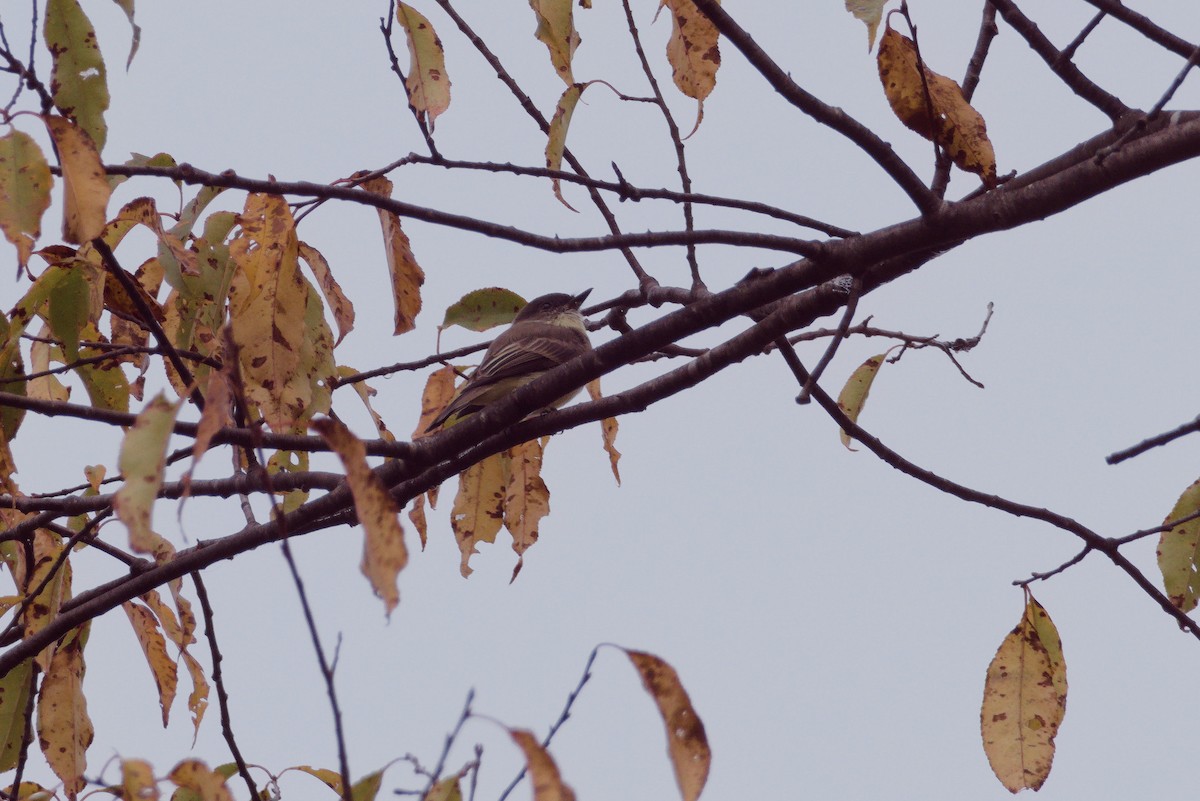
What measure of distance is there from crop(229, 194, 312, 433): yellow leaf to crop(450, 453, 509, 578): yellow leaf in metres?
0.86

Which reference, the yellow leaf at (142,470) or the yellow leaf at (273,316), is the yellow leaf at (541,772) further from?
the yellow leaf at (273,316)

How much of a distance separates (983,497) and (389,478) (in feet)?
4.58

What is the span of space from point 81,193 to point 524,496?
1.58 metres

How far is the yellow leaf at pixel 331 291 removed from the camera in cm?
279

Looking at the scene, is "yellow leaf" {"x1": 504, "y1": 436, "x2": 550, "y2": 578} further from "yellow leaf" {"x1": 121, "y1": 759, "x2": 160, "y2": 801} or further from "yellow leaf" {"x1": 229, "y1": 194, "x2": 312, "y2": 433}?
"yellow leaf" {"x1": 121, "y1": 759, "x2": 160, "y2": 801}

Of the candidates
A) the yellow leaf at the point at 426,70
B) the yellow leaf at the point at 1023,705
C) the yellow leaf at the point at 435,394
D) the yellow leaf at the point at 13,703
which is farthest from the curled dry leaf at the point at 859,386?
the yellow leaf at the point at 13,703

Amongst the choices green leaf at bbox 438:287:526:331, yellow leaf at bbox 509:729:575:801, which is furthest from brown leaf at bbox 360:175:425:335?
yellow leaf at bbox 509:729:575:801

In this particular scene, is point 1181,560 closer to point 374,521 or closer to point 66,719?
point 374,521

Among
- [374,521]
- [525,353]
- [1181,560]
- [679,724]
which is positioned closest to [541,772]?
[679,724]

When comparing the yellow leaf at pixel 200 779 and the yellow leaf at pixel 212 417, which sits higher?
the yellow leaf at pixel 212 417

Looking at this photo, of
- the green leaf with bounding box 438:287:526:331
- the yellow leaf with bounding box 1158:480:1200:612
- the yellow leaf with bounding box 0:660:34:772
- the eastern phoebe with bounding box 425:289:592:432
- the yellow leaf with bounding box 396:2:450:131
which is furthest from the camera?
the eastern phoebe with bounding box 425:289:592:432

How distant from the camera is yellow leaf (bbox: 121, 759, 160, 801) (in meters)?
1.65

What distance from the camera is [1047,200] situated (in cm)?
239

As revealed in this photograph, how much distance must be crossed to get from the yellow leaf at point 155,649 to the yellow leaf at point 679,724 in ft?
5.92
